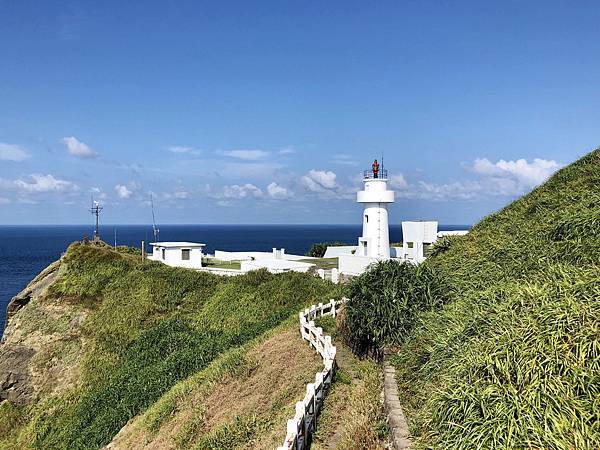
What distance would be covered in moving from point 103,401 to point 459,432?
720 inches

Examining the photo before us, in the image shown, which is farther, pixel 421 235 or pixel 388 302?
pixel 421 235

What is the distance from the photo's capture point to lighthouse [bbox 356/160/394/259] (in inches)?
1404

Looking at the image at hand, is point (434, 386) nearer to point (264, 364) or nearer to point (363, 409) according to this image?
point (363, 409)

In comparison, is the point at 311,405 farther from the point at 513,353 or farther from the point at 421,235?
the point at 421,235

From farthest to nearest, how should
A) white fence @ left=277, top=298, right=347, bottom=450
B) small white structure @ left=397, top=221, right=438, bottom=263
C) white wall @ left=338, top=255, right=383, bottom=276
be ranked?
1. small white structure @ left=397, top=221, right=438, bottom=263
2. white wall @ left=338, top=255, right=383, bottom=276
3. white fence @ left=277, top=298, right=347, bottom=450

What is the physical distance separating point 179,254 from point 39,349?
12239 mm

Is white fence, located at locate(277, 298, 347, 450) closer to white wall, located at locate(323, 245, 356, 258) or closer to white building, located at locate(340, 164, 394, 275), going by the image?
white building, located at locate(340, 164, 394, 275)

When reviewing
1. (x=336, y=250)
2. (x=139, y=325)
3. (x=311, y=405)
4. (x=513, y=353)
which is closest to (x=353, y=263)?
(x=139, y=325)

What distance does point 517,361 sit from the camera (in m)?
6.46

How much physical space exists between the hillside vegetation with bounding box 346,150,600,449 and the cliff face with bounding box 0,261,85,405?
1945cm

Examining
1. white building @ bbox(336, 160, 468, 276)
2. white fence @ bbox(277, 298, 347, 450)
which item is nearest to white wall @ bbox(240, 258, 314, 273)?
white building @ bbox(336, 160, 468, 276)

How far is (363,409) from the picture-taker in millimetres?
9000

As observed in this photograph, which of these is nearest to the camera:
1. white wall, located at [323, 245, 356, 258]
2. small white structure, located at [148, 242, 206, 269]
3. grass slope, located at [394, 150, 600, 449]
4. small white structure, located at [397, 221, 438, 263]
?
grass slope, located at [394, 150, 600, 449]

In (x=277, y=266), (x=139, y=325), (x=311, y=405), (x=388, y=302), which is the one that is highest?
(x=388, y=302)
